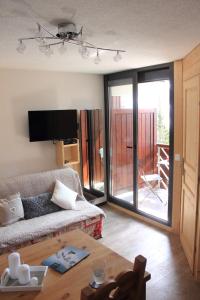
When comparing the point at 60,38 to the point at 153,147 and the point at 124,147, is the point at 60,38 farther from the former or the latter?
the point at 153,147

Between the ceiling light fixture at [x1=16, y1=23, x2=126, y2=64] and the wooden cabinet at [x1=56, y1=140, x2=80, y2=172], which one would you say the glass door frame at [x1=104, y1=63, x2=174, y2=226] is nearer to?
the wooden cabinet at [x1=56, y1=140, x2=80, y2=172]

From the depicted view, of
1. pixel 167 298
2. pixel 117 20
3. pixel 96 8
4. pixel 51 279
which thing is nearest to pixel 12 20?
pixel 96 8

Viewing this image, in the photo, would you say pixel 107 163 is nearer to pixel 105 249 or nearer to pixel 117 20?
pixel 105 249

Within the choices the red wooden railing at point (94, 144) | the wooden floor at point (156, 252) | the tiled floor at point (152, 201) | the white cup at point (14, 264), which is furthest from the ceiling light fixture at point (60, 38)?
the tiled floor at point (152, 201)

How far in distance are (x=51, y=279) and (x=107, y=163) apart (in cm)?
298

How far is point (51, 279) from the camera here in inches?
64.0

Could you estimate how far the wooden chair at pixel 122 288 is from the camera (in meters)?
1.02

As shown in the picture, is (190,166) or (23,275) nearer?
(23,275)

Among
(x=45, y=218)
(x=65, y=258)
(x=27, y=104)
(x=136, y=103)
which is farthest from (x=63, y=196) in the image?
(x=136, y=103)

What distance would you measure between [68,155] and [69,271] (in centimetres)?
251

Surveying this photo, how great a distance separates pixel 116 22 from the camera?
169cm

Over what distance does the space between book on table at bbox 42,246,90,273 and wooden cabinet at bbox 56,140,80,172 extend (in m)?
1.98

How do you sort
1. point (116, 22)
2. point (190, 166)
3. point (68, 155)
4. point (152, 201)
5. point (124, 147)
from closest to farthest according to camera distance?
point (116, 22), point (190, 166), point (68, 155), point (124, 147), point (152, 201)

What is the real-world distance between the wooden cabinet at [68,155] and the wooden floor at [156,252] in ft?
3.42
